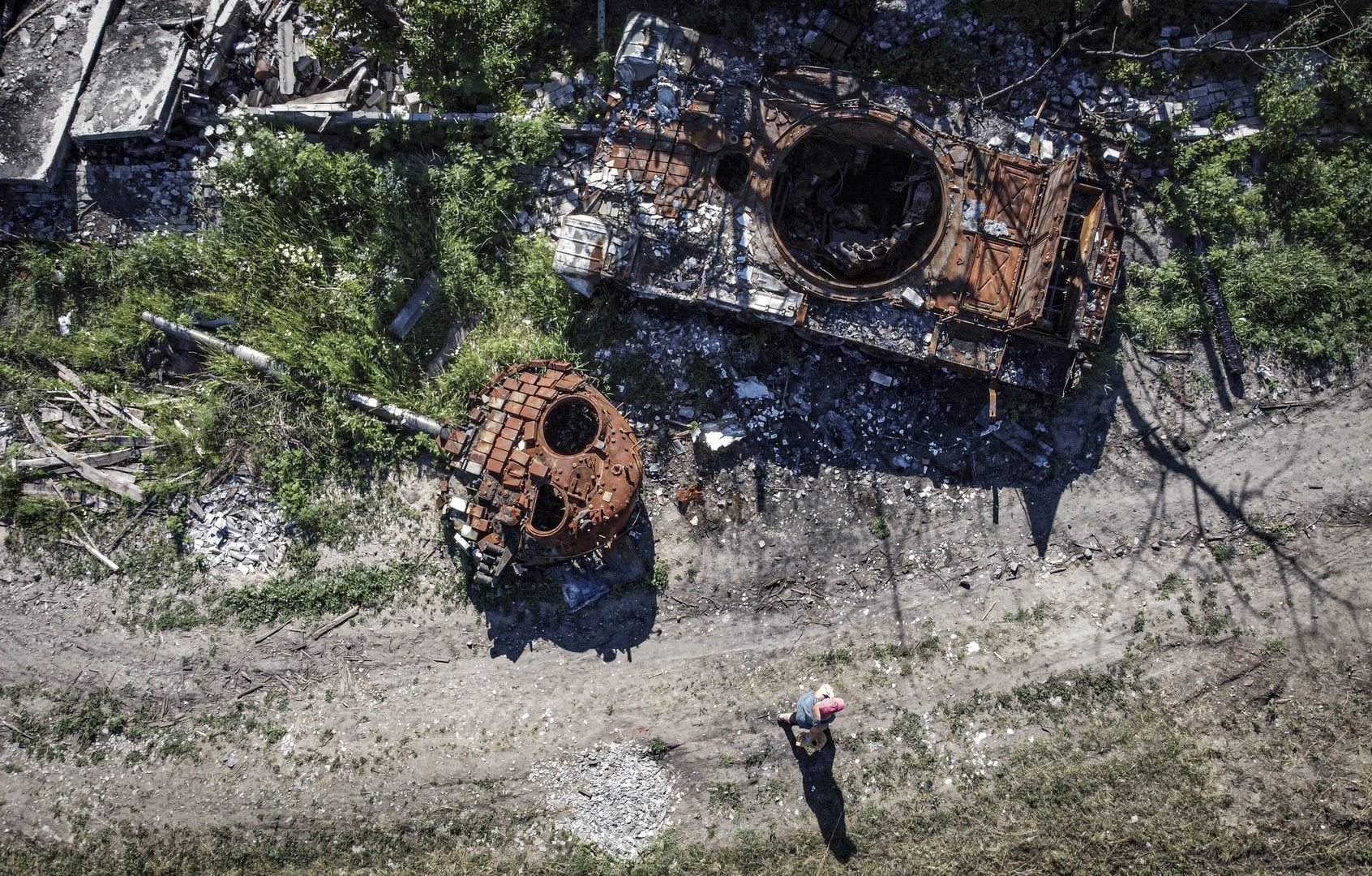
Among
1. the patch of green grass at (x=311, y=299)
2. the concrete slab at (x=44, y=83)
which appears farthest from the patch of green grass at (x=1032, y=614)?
the concrete slab at (x=44, y=83)

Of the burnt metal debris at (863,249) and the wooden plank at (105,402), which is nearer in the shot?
the burnt metal debris at (863,249)

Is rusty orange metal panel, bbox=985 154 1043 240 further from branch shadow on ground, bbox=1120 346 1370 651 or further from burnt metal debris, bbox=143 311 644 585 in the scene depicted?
burnt metal debris, bbox=143 311 644 585

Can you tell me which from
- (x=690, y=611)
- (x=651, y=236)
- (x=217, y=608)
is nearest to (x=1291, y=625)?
(x=690, y=611)

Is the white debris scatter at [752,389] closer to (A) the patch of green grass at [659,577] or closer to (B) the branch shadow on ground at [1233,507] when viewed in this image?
(A) the patch of green grass at [659,577]

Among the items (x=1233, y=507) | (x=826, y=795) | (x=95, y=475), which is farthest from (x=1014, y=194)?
(x=95, y=475)

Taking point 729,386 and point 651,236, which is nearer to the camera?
point 651,236

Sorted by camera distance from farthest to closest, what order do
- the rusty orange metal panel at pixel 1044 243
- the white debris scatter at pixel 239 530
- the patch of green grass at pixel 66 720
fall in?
the white debris scatter at pixel 239 530
the patch of green grass at pixel 66 720
the rusty orange metal panel at pixel 1044 243

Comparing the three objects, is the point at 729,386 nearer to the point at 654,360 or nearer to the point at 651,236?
the point at 654,360
